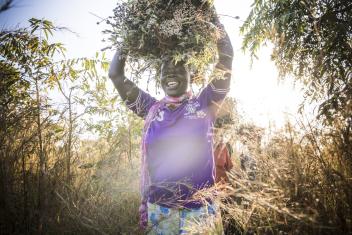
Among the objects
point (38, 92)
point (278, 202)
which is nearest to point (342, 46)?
point (278, 202)

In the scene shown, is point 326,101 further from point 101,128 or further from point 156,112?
point 101,128

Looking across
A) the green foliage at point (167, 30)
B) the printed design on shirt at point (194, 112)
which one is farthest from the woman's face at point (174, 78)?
the printed design on shirt at point (194, 112)

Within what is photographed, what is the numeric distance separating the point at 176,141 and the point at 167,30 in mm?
1032

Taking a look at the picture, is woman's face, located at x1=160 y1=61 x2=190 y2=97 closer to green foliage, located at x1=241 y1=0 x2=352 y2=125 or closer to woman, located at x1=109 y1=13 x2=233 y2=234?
woman, located at x1=109 y1=13 x2=233 y2=234

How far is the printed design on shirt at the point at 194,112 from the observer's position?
8.81 ft

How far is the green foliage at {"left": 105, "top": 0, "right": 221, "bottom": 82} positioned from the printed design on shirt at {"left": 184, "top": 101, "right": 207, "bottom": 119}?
0.38 meters

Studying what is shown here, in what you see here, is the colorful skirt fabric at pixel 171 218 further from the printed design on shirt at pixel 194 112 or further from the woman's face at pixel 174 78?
the woman's face at pixel 174 78

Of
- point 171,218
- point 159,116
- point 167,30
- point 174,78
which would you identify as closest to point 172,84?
point 174,78

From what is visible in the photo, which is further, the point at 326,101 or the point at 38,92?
the point at 38,92

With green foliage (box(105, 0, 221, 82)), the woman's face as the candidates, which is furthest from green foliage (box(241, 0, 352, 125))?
the woman's face

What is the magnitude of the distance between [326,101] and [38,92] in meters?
2.47

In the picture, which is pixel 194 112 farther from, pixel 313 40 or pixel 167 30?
pixel 313 40

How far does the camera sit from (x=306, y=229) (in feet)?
3.43

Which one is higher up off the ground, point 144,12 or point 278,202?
point 144,12
